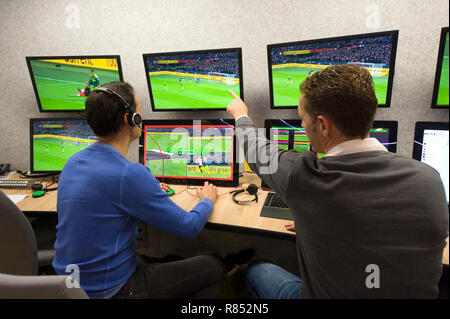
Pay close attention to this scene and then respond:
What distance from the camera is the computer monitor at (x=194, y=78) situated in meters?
1.26

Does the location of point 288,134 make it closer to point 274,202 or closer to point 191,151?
point 274,202

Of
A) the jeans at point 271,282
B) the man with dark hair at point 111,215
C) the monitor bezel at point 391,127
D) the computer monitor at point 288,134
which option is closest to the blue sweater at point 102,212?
the man with dark hair at point 111,215

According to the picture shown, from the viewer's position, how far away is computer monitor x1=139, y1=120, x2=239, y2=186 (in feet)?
4.37

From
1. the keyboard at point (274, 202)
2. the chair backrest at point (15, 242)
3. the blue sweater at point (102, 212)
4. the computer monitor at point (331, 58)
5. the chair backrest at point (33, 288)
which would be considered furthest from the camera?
the keyboard at point (274, 202)

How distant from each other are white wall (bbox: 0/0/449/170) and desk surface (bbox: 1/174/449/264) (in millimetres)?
504

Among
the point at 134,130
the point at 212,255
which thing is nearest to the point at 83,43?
the point at 134,130

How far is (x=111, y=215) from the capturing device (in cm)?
79

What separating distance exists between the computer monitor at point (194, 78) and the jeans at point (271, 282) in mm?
865

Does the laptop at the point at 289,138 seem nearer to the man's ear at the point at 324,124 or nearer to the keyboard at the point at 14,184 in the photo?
the man's ear at the point at 324,124

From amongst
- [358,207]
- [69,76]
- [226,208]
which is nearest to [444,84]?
[358,207]

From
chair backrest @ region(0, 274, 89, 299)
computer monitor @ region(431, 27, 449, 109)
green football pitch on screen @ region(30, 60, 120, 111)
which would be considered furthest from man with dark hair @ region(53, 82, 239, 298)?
computer monitor @ region(431, 27, 449, 109)

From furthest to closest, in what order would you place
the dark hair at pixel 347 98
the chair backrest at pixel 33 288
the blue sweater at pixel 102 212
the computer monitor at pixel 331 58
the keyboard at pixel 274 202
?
the keyboard at pixel 274 202
the computer monitor at pixel 331 58
the blue sweater at pixel 102 212
the dark hair at pixel 347 98
the chair backrest at pixel 33 288

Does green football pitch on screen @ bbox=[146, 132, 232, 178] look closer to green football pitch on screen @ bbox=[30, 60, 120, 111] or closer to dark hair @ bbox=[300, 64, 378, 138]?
green football pitch on screen @ bbox=[30, 60, 120, 111]

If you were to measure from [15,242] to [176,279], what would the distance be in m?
0.64
